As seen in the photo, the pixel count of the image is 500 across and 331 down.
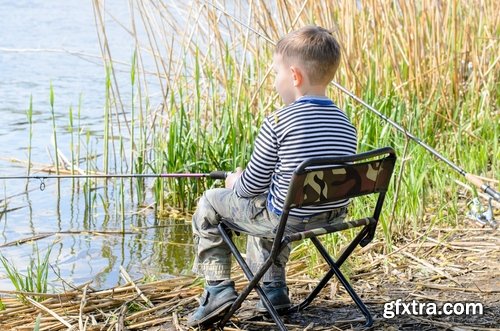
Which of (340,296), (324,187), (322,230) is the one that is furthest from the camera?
(340,296)

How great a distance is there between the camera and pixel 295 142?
304cm

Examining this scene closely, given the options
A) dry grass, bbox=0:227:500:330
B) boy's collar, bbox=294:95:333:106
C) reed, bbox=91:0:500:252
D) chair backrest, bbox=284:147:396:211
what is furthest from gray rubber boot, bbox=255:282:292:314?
reed, bbox=91:0:500:252

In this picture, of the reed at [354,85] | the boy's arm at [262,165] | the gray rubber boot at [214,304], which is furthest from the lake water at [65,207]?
the boy's arm at [262,165]

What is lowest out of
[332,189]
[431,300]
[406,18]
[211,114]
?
[431,300]

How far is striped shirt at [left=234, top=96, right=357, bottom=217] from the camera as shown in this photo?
305 cm

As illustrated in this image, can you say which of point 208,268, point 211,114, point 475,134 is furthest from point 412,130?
point 208,268

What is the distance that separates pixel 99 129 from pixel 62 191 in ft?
5.54

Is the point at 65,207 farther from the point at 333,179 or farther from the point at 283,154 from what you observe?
the point at 333,179

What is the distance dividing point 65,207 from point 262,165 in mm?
2992

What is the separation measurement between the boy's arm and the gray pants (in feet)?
0.18

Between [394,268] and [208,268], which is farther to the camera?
[394,268]

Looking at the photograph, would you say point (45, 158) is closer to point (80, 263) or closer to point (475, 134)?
point (80, 263)

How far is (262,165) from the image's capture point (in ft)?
10.1

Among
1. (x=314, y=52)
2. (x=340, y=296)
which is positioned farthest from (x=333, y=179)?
(x=340, y=296)
